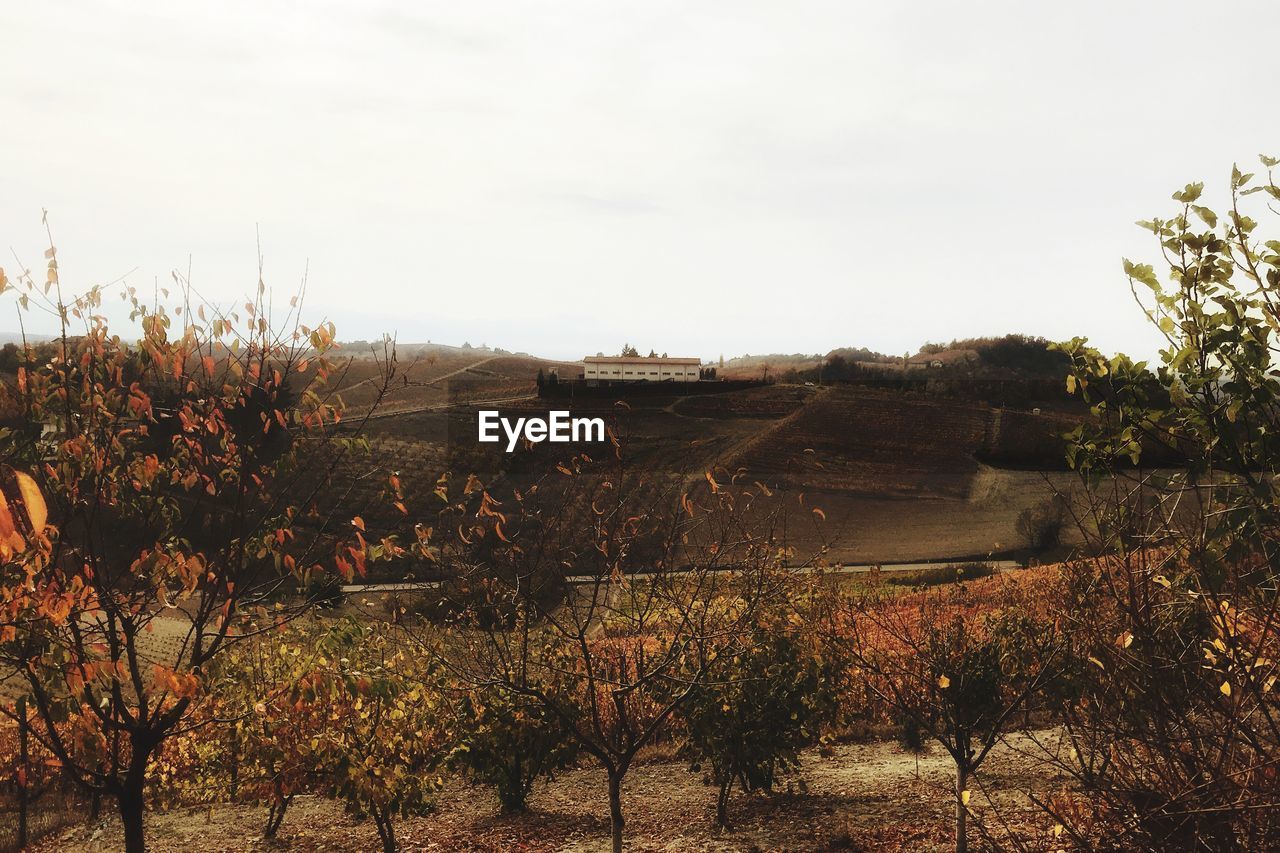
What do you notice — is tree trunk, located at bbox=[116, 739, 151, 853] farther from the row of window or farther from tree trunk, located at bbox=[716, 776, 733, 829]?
the row of window

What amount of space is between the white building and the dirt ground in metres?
52.8

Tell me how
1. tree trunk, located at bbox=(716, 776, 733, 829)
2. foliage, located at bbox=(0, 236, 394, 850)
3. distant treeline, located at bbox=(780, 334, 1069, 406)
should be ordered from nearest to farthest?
foliage, located at bbox=(0, 236, 394, 850) → tree trunk, located at bbox=(716, 776, 733, 829) → distant treeline, located at bbox=(780, 334, 1069, 406)

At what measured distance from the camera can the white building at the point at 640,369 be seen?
2694 inches

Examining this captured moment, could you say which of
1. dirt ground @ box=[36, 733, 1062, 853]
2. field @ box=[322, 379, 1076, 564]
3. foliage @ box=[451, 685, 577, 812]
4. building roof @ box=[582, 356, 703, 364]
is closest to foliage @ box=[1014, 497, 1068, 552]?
field @ box=[322, 379, 1076, 564]

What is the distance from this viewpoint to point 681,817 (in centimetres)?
1323

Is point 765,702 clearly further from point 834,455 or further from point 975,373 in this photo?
point 975,373

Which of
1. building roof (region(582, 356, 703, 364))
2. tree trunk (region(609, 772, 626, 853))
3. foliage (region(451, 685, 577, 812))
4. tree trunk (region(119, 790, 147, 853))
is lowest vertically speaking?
foliage (region(451, 685, 577, 812))

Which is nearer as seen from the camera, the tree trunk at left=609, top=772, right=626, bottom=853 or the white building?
the tree trunk at left=609, top=772, right=626, bottom=853

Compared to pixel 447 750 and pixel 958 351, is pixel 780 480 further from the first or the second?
pixel 447 750

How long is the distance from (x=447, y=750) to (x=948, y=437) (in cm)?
5309

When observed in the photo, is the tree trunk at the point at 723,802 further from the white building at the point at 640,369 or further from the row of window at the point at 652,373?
the row of window at the point at 652,373

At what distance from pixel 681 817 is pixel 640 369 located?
2239 inches

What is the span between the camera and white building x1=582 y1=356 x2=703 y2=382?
68.4 m

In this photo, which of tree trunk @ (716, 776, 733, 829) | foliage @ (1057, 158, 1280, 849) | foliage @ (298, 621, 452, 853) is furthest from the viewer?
tree trunk @ (716, 776, 733, 829)
